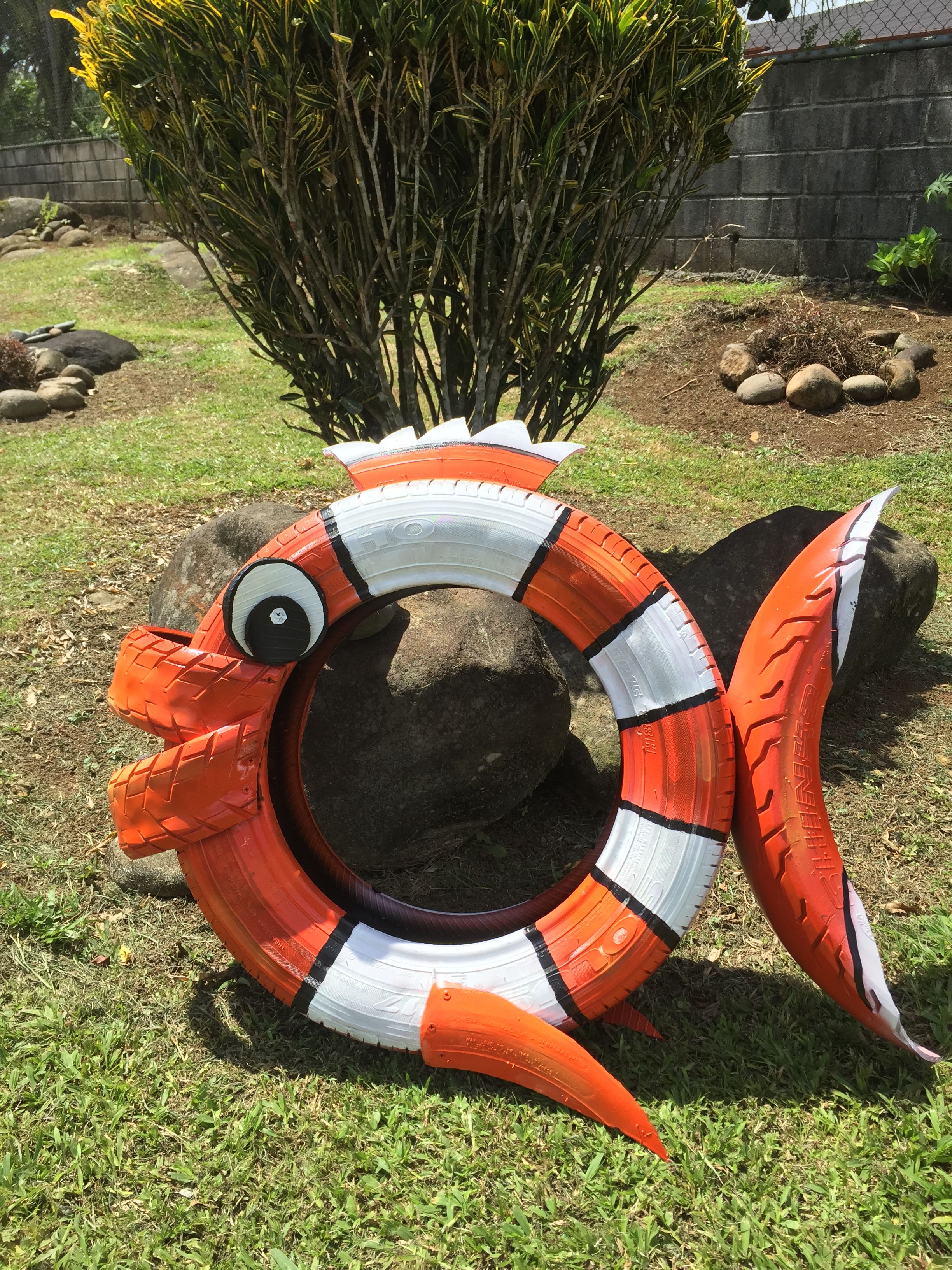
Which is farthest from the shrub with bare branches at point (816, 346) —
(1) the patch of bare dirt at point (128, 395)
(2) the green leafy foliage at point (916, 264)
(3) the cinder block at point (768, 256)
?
(1) the patch of bare dirt at point (128, 395)

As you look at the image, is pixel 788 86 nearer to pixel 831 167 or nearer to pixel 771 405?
pixel 831 167

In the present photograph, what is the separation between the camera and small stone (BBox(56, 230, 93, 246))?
15375mm

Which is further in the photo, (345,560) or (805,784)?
(345,560)

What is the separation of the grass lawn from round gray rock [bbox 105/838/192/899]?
0.05 m

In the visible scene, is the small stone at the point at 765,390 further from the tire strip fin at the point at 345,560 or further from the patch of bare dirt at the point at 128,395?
the tire strip fin at the point at 345,560

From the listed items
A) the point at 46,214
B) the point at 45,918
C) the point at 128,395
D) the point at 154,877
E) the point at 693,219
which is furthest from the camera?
the point at 46,214

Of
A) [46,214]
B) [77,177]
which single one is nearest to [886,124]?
[46,214]

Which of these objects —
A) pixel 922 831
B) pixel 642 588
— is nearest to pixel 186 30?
pixel 642 588

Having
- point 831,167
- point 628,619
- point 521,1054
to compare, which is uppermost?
point 831,167

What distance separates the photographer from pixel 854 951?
7.68ft

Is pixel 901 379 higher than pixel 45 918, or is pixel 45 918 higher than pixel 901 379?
pixel 901 379

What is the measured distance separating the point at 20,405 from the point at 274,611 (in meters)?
6.90

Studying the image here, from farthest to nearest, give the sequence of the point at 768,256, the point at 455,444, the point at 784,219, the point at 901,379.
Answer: the point at 768,256 < the point at 784,219 < the point at 901,379 < the point at 455,444

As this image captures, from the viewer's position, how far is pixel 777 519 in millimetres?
3949
